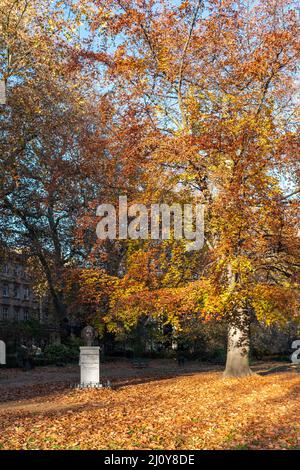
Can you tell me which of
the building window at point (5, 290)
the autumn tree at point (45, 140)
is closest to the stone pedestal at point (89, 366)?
the autumn tree at point (45, 140)

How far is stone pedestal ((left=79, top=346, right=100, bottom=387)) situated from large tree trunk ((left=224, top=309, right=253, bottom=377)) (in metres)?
5.26

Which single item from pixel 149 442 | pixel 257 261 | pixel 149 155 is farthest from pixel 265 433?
pixel 149 155

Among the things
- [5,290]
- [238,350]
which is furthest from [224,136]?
[5,290]

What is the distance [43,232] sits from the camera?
29.5 m

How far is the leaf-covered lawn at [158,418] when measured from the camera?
920 centimetres

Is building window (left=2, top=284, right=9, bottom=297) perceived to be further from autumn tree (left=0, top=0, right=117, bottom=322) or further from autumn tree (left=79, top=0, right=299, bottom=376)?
autumn tree (left=79, top=0, right=299, bottom=376)

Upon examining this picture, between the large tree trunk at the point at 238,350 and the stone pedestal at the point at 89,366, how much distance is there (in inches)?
207

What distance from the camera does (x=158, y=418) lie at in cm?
1180

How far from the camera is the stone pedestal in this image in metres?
18.3

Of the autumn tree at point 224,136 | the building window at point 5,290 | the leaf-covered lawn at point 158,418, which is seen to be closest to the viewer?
the leaf-covered lawn at point 158,418

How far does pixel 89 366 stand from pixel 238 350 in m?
5.91

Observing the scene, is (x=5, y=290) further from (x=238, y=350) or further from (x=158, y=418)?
(x=158, y=418)

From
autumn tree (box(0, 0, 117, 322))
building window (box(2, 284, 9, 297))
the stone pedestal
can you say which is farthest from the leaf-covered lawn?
building window (box(2, 284, 9, 297))

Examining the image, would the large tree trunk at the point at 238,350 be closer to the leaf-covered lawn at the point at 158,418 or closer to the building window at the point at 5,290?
the leaf-covered lawn at the point at 158,418
